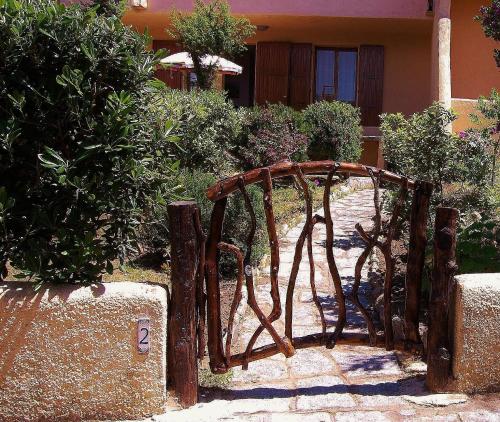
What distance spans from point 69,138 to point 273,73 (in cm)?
1347

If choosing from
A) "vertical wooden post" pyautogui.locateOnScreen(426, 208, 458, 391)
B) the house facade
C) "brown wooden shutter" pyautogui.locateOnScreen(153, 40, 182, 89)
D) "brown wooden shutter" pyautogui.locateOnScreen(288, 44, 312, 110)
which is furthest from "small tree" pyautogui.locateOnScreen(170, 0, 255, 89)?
"vertical wooden post" pyautogui.locateOnScreen(426, 208, 458, 391)

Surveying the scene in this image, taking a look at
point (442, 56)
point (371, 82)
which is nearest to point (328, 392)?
point (442, 56)

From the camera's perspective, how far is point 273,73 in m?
17.1

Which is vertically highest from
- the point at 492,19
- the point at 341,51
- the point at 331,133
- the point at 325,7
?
the point at 325,7

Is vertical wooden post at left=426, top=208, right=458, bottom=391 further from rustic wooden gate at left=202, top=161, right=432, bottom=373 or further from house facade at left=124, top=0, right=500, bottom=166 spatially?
house facade at left=124, top=0, right=500, bottom=166

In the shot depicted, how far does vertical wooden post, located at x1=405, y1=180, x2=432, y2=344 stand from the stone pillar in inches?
325

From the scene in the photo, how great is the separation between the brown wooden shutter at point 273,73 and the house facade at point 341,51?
0.02m

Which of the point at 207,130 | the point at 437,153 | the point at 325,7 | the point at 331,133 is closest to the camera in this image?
the point at 437,153

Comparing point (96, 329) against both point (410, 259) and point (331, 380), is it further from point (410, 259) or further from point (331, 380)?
point (410, 259)

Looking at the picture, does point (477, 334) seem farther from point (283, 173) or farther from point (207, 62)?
point (207, 62)

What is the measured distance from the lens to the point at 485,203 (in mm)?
6910

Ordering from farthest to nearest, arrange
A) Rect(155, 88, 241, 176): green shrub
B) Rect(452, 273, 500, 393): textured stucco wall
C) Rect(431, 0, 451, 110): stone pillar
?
1. Rect(431, 0, 451, 110): stone pillar
2. Rect(155, 88, 241, 176): green shrub
3. Rect(452, 273, 500, 393): textured stucco wall

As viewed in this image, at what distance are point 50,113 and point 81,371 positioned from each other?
1.50 meters

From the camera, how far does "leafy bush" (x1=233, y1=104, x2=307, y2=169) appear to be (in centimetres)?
Result: 1205
